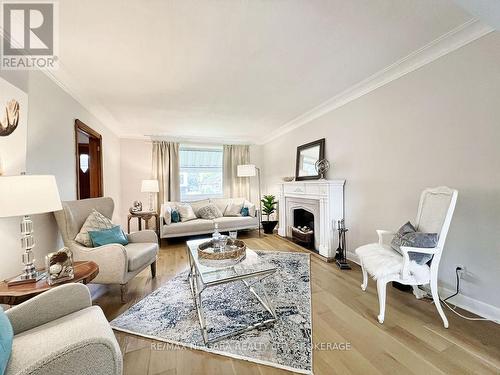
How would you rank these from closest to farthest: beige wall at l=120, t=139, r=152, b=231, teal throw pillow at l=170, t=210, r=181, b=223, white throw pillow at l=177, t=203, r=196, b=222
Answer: teal throw pillow at l=170, t=210, r=181, b=223
white throw pillow at l=177, t=203, r=196, b=222
beige wall at l=120, t=139, r=152, b=231

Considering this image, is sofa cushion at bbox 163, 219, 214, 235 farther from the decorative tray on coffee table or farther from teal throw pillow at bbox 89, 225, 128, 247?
the decorative tray on coffee table

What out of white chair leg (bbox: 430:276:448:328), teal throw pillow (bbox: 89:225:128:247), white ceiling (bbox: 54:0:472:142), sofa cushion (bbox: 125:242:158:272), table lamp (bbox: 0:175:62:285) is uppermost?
white ceiling (bbox: 54:0:472:142)

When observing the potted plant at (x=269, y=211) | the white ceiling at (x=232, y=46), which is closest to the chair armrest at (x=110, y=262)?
the white ceiling at (x=232, y=46)

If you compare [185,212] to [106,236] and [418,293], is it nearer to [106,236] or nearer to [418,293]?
[106,236]

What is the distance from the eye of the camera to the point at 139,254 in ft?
7.26

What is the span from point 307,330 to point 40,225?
8.33 feet

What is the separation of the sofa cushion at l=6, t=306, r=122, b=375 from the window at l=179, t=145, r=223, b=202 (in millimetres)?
4337

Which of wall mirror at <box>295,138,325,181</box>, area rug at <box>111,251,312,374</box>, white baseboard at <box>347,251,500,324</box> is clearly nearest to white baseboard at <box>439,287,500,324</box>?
white baseboard at <box>347,251,500,324</box>

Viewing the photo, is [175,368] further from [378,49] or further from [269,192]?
[269,192]

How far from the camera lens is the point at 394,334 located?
1.58m

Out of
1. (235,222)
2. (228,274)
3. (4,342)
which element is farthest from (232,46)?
(235,222)

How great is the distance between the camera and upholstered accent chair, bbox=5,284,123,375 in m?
0.78

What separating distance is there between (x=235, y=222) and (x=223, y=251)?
249 cm

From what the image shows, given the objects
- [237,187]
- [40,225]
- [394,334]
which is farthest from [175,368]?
[237,187]
